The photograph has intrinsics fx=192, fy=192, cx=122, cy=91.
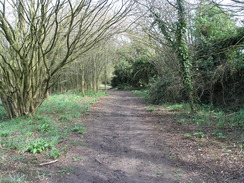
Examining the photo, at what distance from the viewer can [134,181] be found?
3045 millimetres

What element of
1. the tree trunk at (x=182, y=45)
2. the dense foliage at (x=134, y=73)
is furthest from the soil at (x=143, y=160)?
the dense foliage at (x=134, y=73)

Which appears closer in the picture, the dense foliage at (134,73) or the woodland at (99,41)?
the woodland at (99,41)

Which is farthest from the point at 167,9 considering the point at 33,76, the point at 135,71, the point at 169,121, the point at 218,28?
the point at 135,71

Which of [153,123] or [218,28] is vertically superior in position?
[218,28]

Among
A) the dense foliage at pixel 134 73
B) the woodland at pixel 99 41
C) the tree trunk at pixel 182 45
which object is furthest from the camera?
Result: the dense foliage at pixel 134 73

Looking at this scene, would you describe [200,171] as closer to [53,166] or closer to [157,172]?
[157,172]

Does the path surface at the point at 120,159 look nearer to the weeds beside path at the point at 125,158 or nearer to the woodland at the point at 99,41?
the weeds beside path at the point at 125,158

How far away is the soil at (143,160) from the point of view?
3.09 m

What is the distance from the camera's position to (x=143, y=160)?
3828mm

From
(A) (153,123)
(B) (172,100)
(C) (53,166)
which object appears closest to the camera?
(C) (53,166)

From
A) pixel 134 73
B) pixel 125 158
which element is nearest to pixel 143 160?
pixel 125 158

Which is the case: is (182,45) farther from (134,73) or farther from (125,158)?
(134,73)

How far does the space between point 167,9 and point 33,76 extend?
22.4ft

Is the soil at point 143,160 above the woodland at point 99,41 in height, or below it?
below
